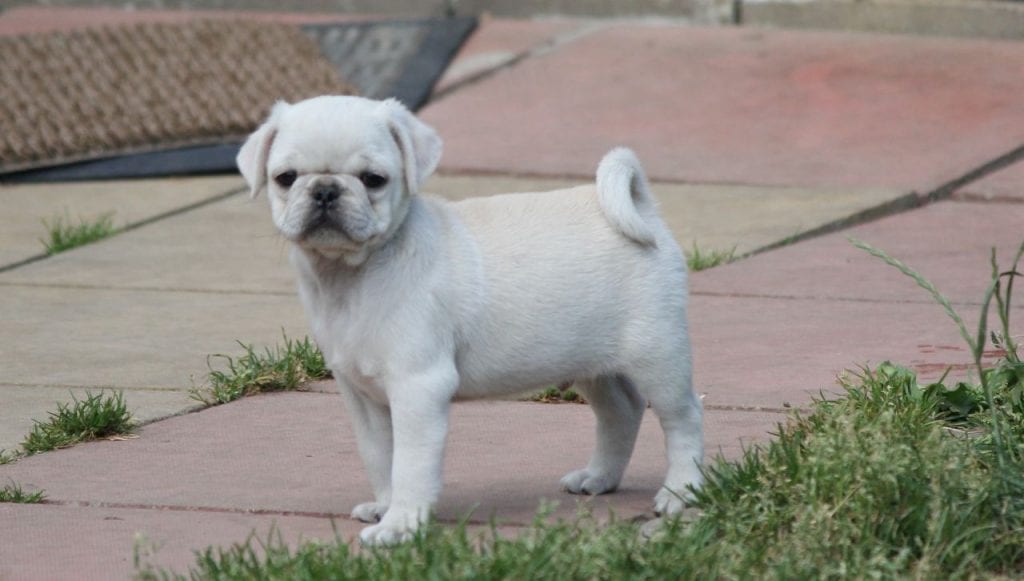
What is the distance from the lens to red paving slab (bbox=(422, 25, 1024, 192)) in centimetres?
841

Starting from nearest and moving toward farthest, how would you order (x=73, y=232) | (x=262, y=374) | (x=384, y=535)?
(x=384, y=535) < (x=262, y=374) < (x=73, y=232)

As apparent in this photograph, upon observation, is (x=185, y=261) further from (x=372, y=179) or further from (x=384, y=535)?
(x=384, y=535)

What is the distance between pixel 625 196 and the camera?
13.9 ft

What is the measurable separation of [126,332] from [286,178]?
Answer: 2.34 metres

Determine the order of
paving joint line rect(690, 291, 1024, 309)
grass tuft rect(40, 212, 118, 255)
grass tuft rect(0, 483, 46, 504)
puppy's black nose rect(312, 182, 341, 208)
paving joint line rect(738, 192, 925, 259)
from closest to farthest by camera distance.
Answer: puppy's black nose rect(312, 182, 341, 208) → grass tuft rect(0, 483, 46, 504) → paving joint line rect(690, 291, 1024, 309) → paving joint line rect(738, 192, 925, 259) → grass tuft rect(40, 212, 118, 255)

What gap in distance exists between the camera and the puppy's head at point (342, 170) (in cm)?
391

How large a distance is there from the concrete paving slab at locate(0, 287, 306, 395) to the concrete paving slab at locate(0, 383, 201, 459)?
0.22 feet

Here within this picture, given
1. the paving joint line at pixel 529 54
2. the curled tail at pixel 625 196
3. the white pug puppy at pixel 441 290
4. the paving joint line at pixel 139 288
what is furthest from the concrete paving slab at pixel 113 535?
the paving joint line at pixel 529 54

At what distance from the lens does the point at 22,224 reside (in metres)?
7.98

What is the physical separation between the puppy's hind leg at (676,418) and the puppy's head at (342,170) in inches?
27.1

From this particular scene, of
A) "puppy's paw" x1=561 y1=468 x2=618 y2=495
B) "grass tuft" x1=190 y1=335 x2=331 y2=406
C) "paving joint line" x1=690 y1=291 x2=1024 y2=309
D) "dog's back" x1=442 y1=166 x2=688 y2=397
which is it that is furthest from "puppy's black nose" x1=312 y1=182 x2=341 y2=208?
"paving joint line" x1=690 y1=291 x2=1024 y2=309

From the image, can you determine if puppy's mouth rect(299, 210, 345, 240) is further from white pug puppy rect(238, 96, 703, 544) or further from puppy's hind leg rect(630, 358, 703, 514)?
puppy's hind leg rect(630, 358, 703, 514)

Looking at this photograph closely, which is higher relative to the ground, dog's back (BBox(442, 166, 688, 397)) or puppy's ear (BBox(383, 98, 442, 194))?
puppy's ear (BBox(383, 98, 442, 194))

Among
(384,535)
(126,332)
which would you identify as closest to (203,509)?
(384,535)
